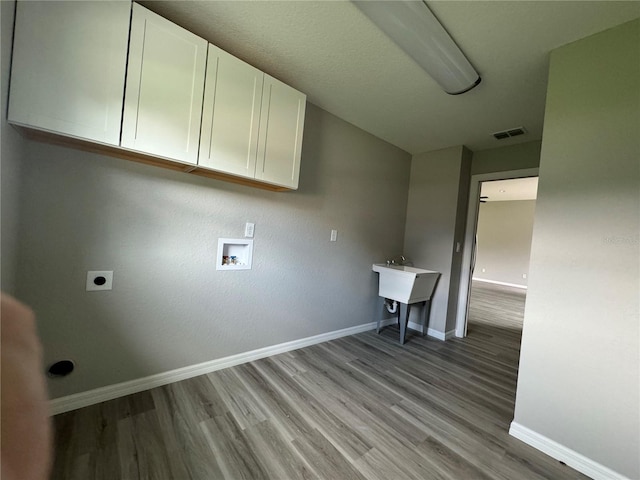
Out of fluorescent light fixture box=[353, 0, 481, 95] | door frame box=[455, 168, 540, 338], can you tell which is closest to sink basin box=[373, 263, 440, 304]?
door frame box=[455, 168, 540, 338]

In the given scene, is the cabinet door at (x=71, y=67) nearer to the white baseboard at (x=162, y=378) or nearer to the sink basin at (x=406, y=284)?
the white baseboard at (x=162, y=378)

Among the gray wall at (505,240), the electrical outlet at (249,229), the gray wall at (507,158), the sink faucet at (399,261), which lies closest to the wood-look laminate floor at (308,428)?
the electrical outlet at (249,229)

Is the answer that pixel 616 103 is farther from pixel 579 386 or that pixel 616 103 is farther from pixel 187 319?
pixel 187 319

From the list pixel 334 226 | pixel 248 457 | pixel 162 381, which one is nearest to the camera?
pixel 248 457

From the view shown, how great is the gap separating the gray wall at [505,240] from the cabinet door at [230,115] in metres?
7.34

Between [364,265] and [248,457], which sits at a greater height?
[364,265]

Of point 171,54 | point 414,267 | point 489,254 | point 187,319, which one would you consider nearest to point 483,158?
point 414,267

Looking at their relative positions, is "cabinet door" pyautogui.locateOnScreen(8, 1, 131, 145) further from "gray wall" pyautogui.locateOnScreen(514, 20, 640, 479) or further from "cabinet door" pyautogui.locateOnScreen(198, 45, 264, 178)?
"gray wall" pyautogui.locateOnScreen(514, 20, 640, 479)

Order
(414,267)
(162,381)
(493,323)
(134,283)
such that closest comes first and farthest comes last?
(134,283) < (162,381) < (414,267) < (493,323)

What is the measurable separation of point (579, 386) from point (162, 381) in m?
2.53

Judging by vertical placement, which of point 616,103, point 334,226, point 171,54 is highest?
point 171,54

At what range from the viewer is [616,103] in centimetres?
126

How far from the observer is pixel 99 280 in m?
1.44

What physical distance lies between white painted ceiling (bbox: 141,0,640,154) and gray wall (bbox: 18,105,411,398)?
52 cm
